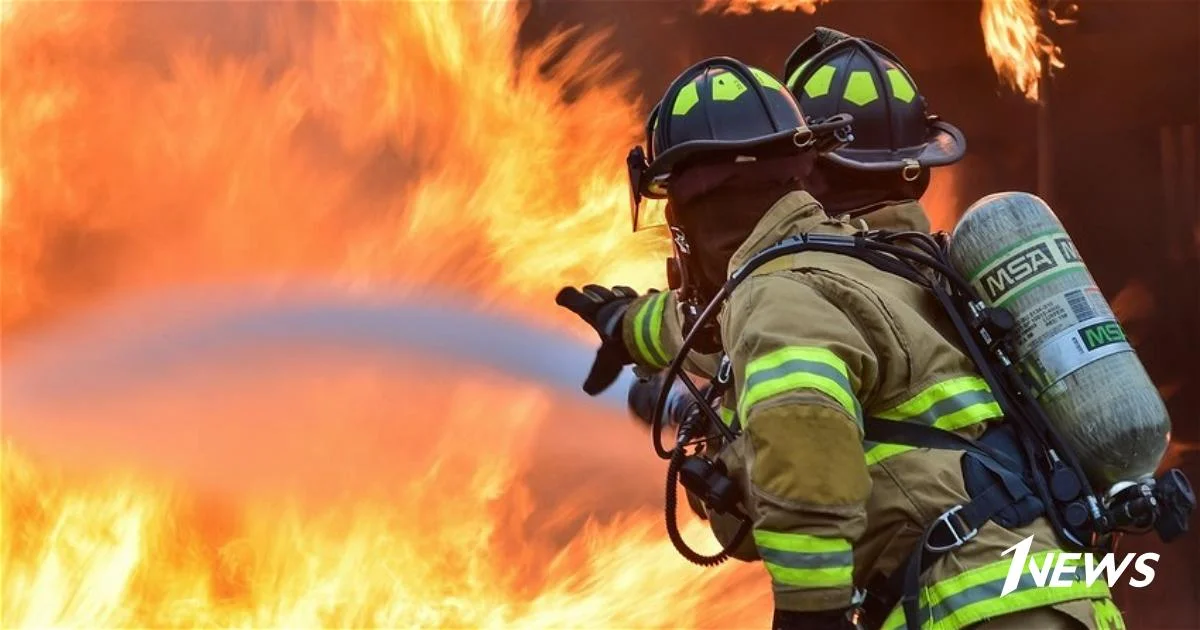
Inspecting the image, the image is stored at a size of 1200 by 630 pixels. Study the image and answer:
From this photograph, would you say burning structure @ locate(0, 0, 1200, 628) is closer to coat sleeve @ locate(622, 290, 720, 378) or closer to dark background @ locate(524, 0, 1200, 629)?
dark background @ locate(524, 0, 1200, 629)

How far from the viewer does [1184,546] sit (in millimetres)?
4855

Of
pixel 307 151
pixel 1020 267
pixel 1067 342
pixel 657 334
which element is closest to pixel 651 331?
pixel 657 334

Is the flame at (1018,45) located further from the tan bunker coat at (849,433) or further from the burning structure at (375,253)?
the tan bunker coat at (849,433)

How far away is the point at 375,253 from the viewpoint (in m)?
4.53

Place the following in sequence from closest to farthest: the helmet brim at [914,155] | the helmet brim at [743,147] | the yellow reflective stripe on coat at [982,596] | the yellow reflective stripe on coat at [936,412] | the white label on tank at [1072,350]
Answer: the yellow reflective stripe on coat at [982,596] → the yellow reflective stripe on coat at [936,412] → the white label on tank at [1072,350] → the helmet brim at [743,147] → the helmet brim at [914,155]

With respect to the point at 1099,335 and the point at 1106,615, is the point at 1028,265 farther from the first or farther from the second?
the point at 1106,615

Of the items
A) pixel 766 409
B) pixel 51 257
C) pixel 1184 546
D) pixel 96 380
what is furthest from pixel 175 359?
pixel 1184 546

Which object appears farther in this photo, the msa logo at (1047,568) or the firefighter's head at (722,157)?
the firefighter's head at (722,157)

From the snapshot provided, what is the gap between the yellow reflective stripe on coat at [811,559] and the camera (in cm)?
219

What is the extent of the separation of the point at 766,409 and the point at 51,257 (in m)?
3.18

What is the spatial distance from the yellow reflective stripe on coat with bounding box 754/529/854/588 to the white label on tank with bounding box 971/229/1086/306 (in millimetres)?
777

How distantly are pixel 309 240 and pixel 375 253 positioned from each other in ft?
0.81

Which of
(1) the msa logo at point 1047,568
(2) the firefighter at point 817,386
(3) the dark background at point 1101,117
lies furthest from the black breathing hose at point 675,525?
(3) the dark background at point 1101,117

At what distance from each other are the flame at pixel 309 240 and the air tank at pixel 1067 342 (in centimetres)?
216
